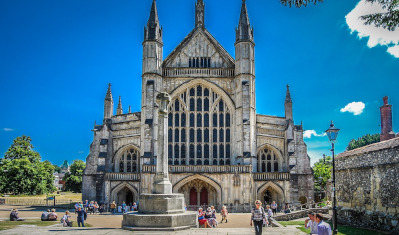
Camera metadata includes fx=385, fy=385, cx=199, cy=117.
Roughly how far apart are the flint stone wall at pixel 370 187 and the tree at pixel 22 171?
146ft

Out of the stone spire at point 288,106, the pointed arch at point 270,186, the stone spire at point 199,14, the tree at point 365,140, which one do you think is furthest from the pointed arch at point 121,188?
the tree at point 365,140

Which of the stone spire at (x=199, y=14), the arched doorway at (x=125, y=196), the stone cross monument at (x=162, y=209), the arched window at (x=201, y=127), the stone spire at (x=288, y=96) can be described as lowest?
the arched doorway at (x=125, y=196)

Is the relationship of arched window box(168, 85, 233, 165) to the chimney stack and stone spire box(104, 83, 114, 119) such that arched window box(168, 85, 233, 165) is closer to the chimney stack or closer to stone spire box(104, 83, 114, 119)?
stone spire box(104, 83, 114, 119)

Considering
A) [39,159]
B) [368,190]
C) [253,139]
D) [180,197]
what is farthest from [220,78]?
[39,159]

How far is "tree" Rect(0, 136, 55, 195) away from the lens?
5362cm

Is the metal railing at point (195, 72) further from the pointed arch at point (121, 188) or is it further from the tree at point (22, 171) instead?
the tree at point (22, 171)

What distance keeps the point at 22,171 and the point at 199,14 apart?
1302 inches

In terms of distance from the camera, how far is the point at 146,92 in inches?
1511

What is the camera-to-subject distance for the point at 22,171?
5403cm

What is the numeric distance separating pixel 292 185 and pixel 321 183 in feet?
53.4

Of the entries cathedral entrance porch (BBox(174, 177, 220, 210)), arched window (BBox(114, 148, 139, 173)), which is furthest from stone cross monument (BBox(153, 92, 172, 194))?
arched window (BBox(114, 148, 139, 173))

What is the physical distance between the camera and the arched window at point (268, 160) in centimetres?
4016

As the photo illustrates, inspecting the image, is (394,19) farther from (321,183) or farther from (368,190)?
(321,183)

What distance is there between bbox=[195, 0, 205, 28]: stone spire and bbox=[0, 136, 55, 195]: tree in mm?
31614
